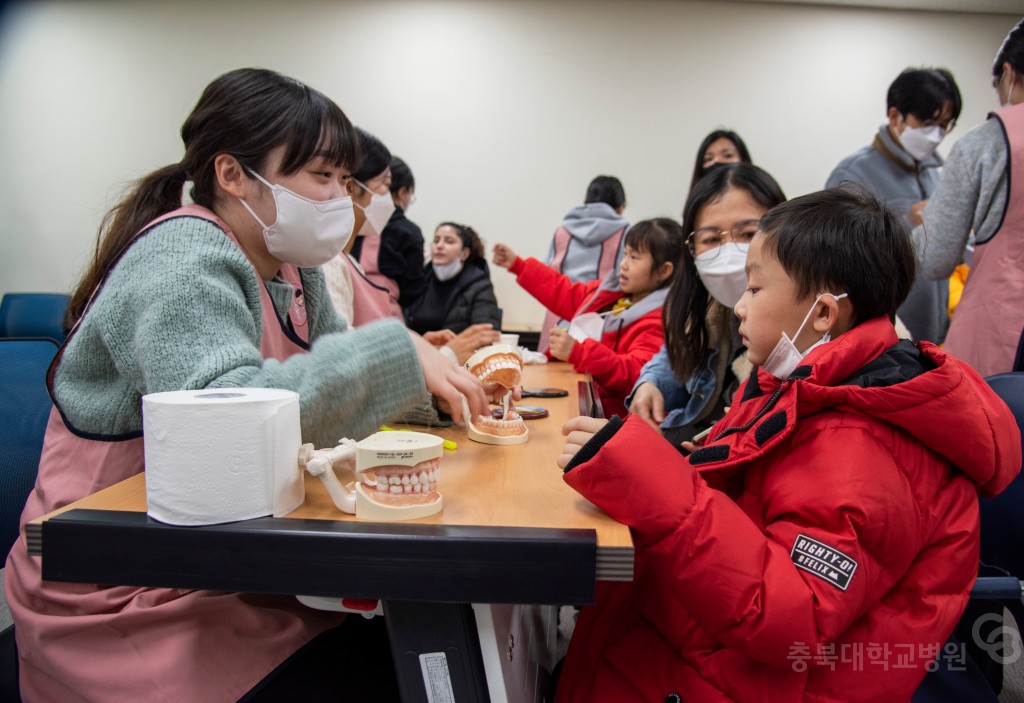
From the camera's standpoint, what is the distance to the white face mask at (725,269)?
1806mm

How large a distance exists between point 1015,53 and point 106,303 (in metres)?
2.54

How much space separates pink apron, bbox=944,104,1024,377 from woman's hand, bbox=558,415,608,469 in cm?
165

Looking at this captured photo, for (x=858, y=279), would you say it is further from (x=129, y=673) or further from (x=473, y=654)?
(x=129, y=673)

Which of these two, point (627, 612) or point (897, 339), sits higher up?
point (897, 339)

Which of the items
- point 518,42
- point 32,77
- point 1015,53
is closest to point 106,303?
point 1015,53

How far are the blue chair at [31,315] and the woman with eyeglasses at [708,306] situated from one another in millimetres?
4151

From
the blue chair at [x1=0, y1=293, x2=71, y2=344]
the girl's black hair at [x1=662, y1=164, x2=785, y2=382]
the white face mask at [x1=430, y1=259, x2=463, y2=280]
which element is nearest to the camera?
the girl's black hair at [x1=662, y1=164, x2=785, y2=382]

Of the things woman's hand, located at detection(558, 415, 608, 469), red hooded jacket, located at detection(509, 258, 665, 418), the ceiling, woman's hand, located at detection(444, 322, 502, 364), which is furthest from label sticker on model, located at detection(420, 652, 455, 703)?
the ceiling

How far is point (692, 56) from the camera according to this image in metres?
5.93

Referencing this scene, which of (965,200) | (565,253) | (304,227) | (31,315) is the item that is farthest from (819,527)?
(31,315)

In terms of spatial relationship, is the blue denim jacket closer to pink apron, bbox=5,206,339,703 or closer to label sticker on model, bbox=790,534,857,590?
label sticker on model, bbox=790,534,857,590

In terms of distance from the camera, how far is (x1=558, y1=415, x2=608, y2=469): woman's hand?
3.24 ft

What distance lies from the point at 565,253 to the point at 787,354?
3.43 m

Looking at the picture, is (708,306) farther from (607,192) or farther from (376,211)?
(607,192)
